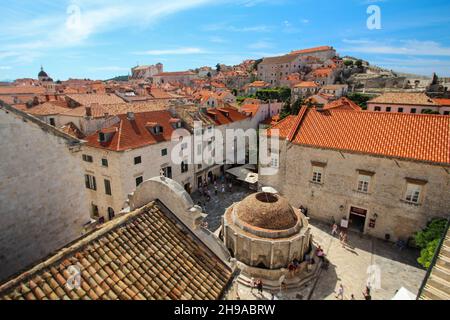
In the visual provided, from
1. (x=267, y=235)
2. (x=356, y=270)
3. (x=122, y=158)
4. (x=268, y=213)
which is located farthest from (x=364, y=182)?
(x=122, y=158)

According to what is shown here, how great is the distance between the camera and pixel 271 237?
53.8 feet

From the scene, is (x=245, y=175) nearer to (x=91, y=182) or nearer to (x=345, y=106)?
(x=91, y=182)

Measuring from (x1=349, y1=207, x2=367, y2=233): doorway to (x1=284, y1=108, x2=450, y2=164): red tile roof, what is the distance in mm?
5168

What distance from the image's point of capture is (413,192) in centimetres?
1862

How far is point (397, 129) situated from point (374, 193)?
5417mm

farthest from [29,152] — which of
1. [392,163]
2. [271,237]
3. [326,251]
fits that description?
[392,163]

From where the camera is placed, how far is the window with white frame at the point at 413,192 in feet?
60.1

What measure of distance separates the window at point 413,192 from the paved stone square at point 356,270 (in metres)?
4.02

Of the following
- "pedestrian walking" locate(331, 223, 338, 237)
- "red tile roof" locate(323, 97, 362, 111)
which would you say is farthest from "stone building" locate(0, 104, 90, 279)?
"red tile roof" locate(323, 97, 362, 111)

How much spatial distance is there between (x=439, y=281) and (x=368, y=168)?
12536 millimetres

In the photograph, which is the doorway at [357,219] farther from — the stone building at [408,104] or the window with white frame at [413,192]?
the stone building at [408,104]

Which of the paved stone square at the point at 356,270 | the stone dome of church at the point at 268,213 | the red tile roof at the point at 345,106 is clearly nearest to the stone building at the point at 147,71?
the red tile roof at the point at 345,106

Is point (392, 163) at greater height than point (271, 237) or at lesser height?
greater
